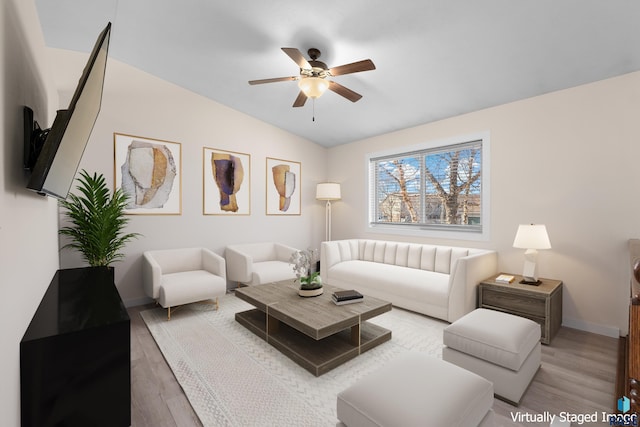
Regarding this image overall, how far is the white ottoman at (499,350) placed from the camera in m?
1.86

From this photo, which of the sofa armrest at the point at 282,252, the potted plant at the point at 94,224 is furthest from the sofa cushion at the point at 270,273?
the potted plant at the point at 94,224

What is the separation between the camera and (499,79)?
9.93 feet

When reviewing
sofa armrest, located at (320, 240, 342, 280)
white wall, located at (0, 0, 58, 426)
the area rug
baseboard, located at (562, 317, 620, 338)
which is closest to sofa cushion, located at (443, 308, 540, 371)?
the area rug

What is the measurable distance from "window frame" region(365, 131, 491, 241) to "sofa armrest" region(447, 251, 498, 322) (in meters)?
0.76

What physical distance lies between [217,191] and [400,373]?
379 cm

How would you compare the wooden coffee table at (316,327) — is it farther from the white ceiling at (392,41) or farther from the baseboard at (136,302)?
the white ceiling at (392,41)

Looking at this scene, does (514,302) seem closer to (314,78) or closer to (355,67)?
(355,67)

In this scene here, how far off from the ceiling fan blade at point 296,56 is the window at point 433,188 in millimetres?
2406

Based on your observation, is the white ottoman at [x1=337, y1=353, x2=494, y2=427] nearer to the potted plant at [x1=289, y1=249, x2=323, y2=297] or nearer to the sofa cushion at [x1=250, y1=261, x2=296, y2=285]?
the potted plant at [x1=289, y1=249, x2=323, y2=297]

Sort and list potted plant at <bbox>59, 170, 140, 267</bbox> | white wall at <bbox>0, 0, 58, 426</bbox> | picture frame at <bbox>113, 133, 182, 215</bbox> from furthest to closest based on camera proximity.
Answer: picture frame at <bbox>113, 133, 182, 215</bbox>, potted plant at <bbox>59, 170, 140, 267</bbox>, white wall at <bbox>0, 0, 58, 426</bbox>

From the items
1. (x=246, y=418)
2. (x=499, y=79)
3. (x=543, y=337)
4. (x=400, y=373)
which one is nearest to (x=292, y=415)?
(x=246, y=418)

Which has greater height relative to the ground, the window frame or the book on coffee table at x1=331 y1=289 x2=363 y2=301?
the window frame

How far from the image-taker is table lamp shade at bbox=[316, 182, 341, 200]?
17.3 feet

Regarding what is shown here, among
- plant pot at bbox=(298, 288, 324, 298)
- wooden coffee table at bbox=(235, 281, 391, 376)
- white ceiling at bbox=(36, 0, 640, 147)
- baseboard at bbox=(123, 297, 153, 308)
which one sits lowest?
baseboard at bbox=(123, 297, 153, 308)
